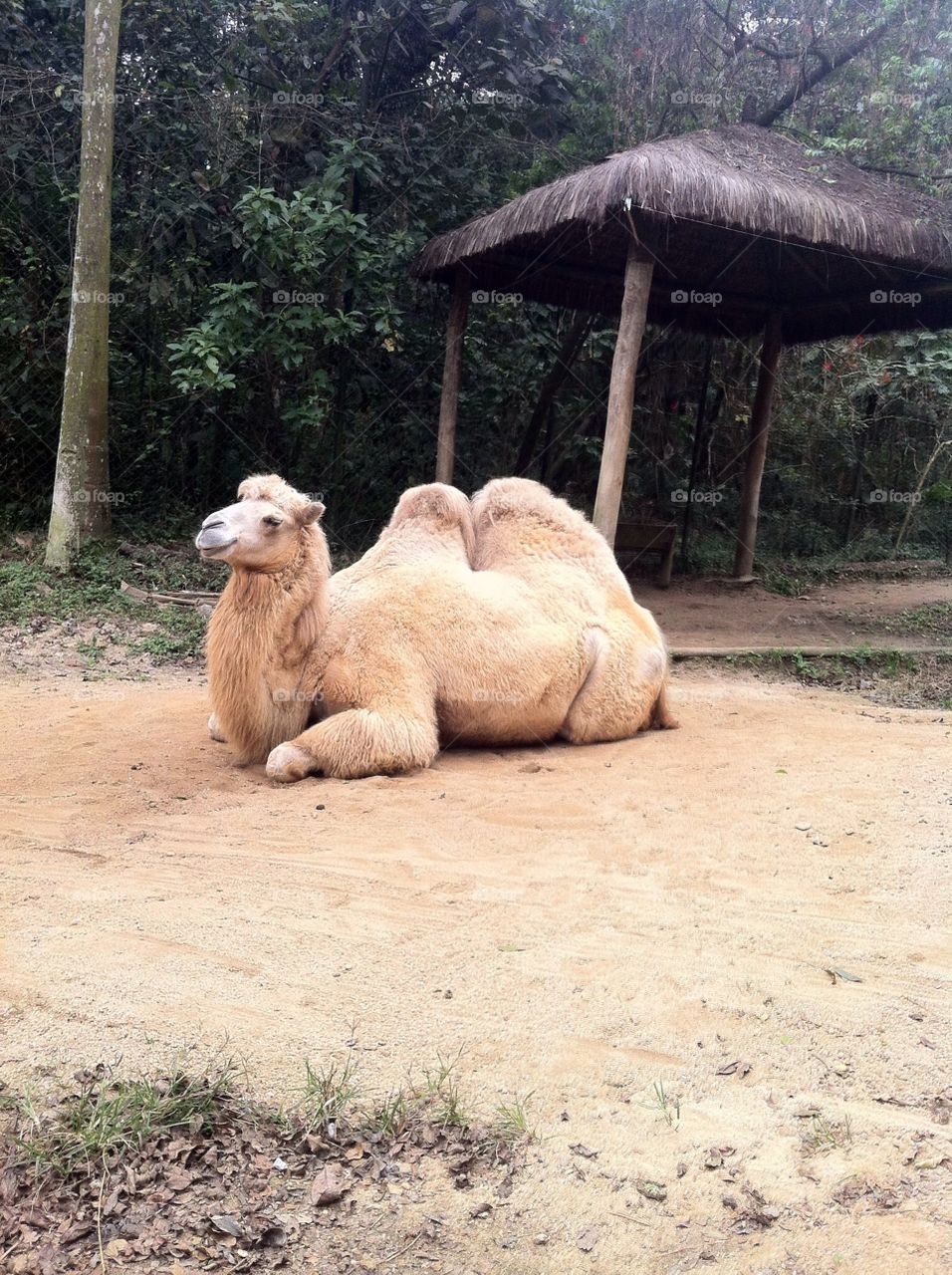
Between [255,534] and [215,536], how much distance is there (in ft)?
0.88

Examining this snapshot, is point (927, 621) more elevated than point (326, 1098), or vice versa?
point (927, 621)

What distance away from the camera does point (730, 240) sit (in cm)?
973

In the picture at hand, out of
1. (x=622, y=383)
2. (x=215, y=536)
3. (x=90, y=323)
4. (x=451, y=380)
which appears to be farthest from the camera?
(x=451, y=380)

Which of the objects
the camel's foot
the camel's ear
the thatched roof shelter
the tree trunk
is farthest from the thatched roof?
the camel's foot

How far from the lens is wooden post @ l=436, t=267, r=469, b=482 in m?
Result: 10.5

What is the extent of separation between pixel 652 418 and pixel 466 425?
244 cm

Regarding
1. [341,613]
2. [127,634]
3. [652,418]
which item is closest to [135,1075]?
[341,613]

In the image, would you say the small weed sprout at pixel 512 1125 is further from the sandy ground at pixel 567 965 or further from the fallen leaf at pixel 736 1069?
the fallen leaf at pixel 736 1069

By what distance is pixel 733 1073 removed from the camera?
2.55 m

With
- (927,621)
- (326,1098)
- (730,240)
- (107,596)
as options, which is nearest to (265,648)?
(326,1098)

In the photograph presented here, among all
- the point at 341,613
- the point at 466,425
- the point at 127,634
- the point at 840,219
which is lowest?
the point at 127,634

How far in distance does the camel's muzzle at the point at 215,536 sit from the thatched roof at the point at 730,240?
4.21 meters

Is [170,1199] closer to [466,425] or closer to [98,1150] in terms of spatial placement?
[98,1150]

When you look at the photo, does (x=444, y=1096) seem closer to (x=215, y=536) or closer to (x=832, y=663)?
(x=215, y=536)
